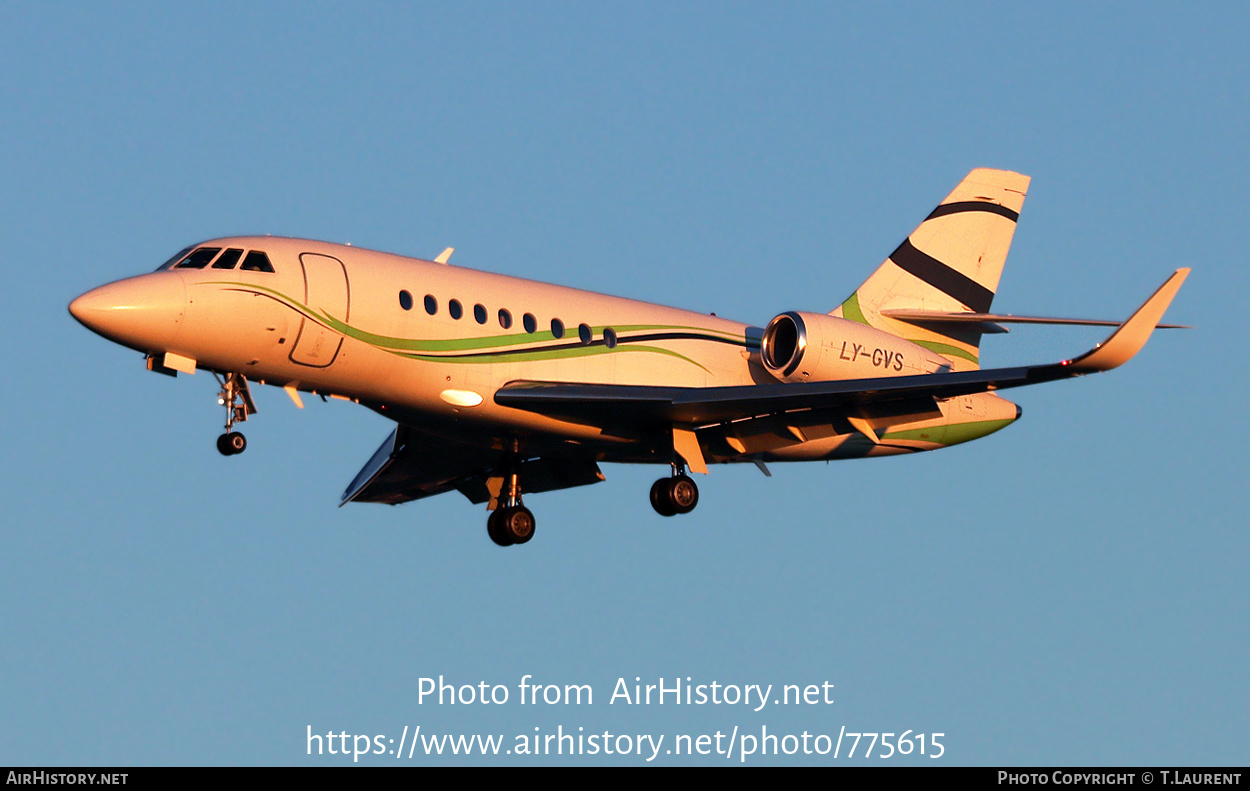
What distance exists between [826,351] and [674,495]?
3.14 meters

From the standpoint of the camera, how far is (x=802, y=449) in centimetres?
2614

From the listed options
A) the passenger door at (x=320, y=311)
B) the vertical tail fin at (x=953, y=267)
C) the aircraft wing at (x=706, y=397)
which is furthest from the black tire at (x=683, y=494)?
the passenger door at (x=320, y=311)

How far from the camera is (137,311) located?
67.8 ft

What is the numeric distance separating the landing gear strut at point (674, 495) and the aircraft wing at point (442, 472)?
7.68 ft

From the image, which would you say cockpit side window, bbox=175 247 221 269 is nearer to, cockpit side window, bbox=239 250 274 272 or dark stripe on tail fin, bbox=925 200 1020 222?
cockpit side window, bbox=239 250 274 272

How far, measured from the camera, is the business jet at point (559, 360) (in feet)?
69.8

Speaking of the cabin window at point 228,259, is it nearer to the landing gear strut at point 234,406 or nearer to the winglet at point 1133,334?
the landing gear strut at point 234,406

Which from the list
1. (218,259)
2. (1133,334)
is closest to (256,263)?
(218,259)

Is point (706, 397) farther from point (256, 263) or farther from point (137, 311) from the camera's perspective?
point (137, 311)

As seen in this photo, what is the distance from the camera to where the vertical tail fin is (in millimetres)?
27562

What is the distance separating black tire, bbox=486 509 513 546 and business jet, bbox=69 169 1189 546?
1.6 inches

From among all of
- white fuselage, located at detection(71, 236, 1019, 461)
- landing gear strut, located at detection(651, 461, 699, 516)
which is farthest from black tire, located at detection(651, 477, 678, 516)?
white fuselage, located at detection(71, 236, 1019, 461)
